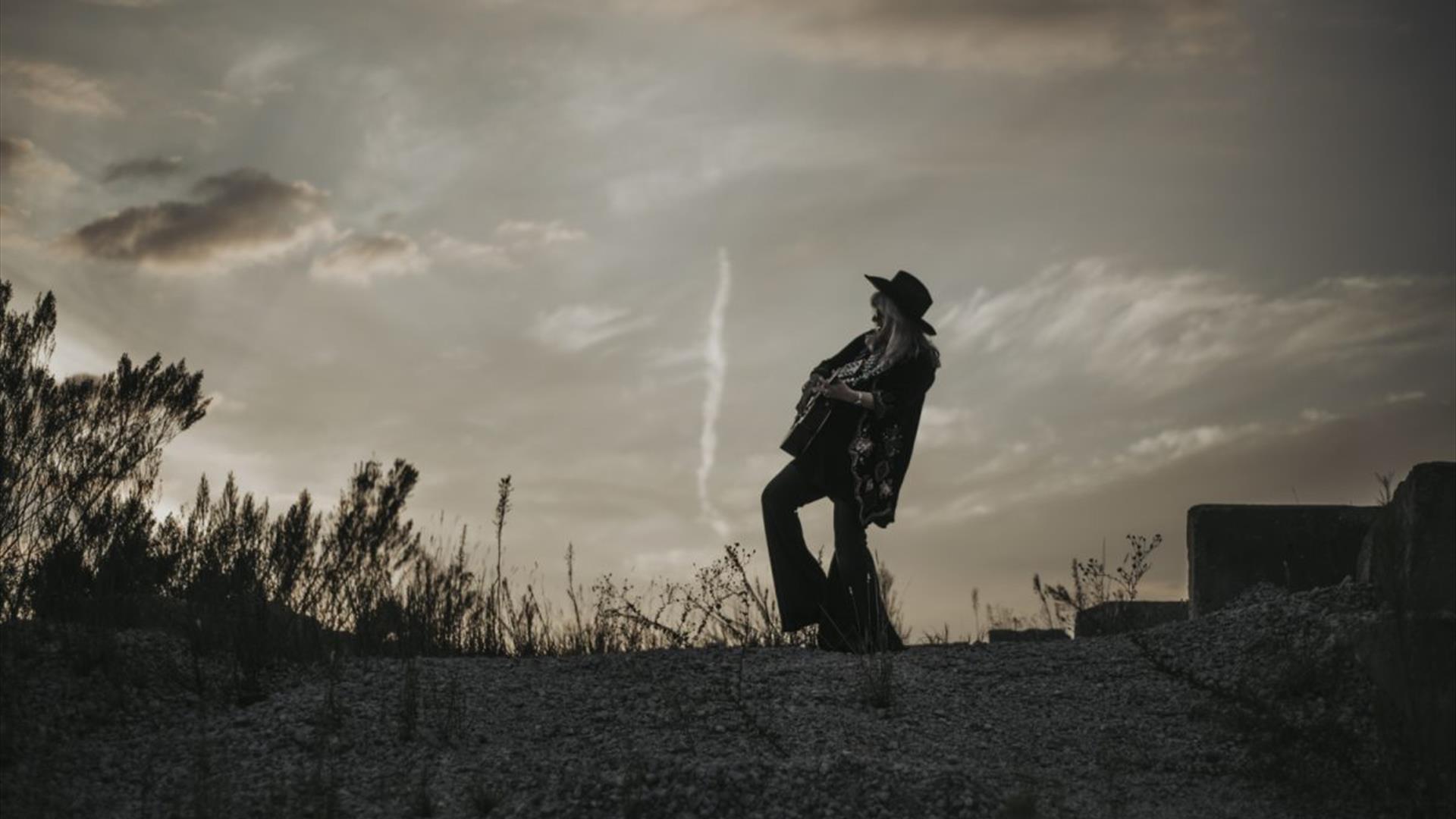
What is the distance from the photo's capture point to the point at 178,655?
6730 millimetres

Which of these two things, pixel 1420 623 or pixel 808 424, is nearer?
pixel 1420 623

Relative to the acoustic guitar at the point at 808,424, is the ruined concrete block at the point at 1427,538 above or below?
below

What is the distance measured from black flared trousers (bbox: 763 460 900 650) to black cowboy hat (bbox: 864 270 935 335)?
1.05 m

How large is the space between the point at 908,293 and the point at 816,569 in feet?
5.25

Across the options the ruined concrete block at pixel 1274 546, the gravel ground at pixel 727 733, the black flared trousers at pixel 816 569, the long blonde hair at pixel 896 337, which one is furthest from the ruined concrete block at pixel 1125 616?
the long blonde hair at pixel 896 337

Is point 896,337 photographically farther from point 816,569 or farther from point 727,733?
point 727,733

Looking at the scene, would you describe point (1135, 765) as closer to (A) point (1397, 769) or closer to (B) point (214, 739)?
(A) point (1397, 769)

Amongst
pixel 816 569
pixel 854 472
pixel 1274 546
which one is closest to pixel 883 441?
pixel 854 472

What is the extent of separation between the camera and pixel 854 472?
24.5 feet

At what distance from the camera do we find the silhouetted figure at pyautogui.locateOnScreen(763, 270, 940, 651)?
745cm

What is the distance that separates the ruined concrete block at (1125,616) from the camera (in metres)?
8.36

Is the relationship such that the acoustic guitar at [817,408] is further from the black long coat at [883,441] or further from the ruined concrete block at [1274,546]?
the ruined concrete block at [1274,546]

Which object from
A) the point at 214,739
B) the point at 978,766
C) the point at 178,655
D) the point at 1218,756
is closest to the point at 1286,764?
the point at 1218,756

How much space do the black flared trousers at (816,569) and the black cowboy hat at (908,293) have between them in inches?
Result: 41.4
